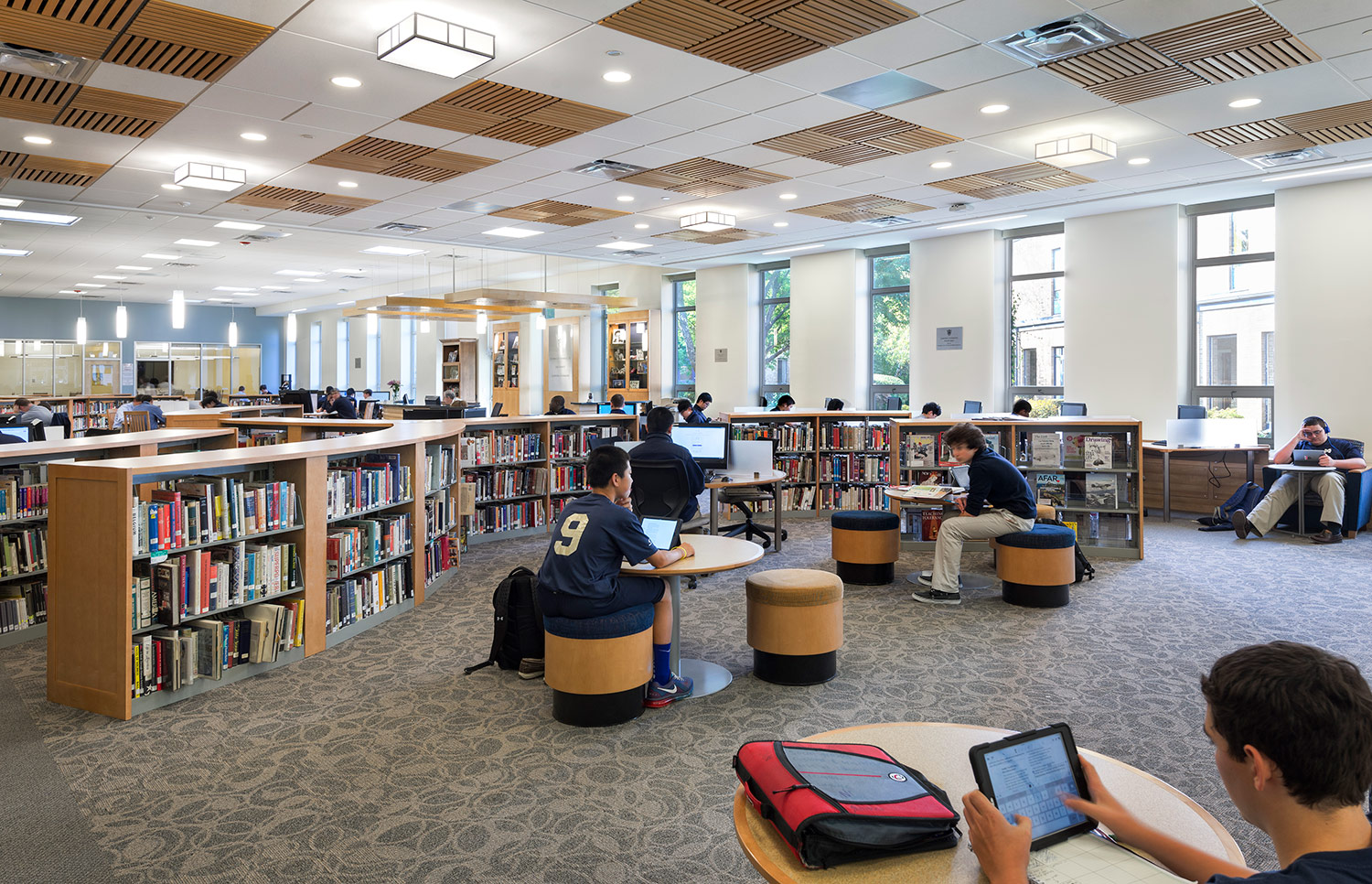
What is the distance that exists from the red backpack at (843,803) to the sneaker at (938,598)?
4767 mm

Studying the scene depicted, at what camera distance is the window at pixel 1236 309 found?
33.8 feet

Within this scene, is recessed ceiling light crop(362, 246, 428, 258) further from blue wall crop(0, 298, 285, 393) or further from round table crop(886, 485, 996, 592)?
blue wall crop(0, 298, 285, 393)

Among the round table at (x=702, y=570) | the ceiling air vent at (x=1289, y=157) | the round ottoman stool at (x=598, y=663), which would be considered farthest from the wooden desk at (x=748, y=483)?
the ceiling air vent at (x=1289, y=157)

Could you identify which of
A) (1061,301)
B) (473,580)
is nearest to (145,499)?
(473,580)

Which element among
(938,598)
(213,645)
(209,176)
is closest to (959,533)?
(938,598)

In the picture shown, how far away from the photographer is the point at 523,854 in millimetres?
2936

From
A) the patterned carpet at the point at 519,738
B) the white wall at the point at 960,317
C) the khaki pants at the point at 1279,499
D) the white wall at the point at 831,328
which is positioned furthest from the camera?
the white wall at the point at 831,328

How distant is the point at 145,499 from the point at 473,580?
3122mm

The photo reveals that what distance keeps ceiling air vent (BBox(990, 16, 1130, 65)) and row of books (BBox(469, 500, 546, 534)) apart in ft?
19.8

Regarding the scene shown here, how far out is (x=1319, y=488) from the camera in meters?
8.74

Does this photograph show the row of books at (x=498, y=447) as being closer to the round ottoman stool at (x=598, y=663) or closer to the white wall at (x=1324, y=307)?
the round ottoman stool at (x=598, y=663)

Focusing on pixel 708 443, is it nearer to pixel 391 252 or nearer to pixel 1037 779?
pixel 1037 779

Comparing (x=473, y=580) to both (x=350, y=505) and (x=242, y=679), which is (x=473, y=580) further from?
(x=242, y=679)

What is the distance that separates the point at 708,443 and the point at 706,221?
11.4ft
